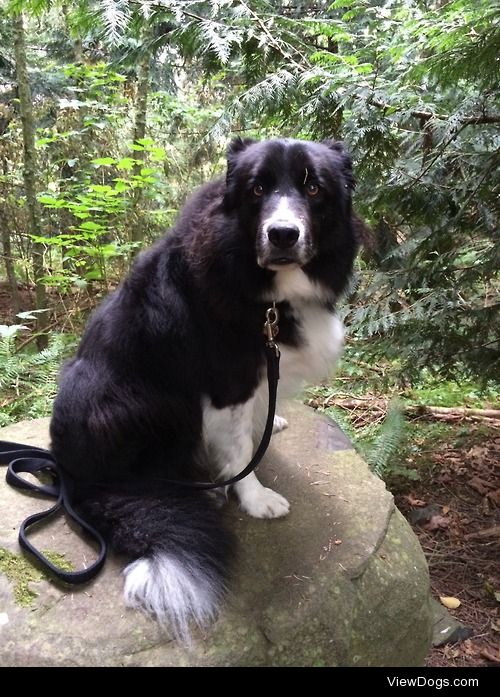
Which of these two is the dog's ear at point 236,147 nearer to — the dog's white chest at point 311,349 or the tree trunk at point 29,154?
the dog's white chest at point 311,349

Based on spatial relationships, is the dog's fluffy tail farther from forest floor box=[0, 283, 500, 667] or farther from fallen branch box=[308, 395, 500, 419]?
fallen branch box=[308, 395, 500, 419]

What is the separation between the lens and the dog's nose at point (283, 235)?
82.3 inches

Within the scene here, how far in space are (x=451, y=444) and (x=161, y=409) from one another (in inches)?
117

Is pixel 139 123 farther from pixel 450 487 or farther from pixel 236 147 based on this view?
pixel 450 487

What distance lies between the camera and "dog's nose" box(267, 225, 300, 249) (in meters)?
2.09

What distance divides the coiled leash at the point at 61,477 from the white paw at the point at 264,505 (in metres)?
0.15

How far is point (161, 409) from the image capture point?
8.01ft

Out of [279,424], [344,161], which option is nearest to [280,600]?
[279,424]

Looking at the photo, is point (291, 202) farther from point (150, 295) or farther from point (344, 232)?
point (150, 295)

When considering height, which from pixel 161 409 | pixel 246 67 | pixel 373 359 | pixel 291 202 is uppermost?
pixel 246 67

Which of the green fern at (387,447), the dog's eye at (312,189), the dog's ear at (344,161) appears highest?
the dog's ear at (344,161)
